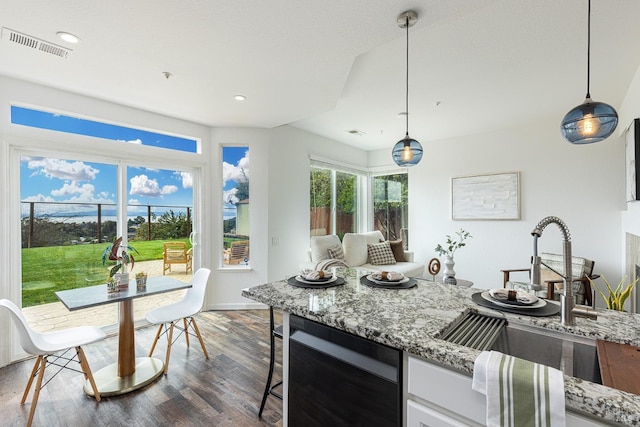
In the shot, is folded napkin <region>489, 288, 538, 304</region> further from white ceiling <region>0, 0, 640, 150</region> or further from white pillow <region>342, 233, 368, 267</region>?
white pillow <region>342, 233, 368, 267</region>

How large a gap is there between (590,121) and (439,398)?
1.63 meters

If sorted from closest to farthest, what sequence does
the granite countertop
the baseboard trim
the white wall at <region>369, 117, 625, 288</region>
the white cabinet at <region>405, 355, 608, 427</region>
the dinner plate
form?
the granite countertop < the white cabinet at <region>405, 355, 608, 427</region> < the dinner plate < the white wall at <region>369, 117, 625, 288</region> < the baseboard trim

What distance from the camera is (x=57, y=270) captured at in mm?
2953

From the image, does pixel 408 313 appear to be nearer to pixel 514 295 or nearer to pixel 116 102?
pixel 514 295

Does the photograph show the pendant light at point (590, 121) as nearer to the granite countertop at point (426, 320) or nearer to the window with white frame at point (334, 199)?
the granite countertop at point (426, 320)

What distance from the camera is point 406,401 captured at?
1075 mm

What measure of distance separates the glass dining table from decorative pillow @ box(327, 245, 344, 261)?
2283 millimetres

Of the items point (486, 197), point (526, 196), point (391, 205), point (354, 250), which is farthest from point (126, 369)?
point (526, 196)

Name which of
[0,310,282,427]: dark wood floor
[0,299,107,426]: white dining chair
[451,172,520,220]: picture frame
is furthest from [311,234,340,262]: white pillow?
[0,299,107,426]: white dining chair

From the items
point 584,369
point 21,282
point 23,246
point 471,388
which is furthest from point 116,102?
point 584,369

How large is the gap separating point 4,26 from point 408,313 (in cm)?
302

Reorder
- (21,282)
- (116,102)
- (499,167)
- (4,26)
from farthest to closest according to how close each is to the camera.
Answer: (499,167) → (116,102) → (21,282) → (4,26)

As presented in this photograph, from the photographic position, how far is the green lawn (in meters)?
2.79

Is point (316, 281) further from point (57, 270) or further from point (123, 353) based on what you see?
point (57, 270)
